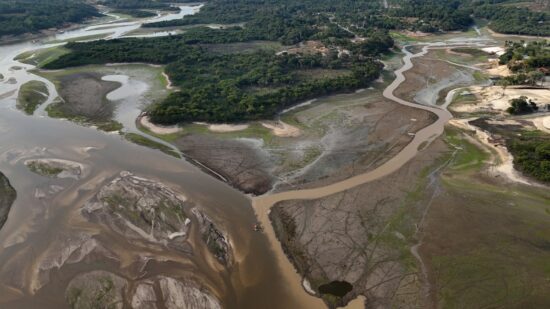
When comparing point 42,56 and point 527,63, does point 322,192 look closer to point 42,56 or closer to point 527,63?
point 527,63

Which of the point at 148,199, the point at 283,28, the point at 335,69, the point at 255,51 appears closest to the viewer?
Result: the point at 148,199

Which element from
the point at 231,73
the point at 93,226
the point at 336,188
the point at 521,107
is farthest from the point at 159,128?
the point at 521,107

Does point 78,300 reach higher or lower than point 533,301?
lower

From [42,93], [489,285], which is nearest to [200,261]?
[489,285]

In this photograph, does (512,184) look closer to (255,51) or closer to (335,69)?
(335,69)

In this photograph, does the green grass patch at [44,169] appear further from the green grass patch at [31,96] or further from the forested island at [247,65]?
the green grass patch at [31,96]
